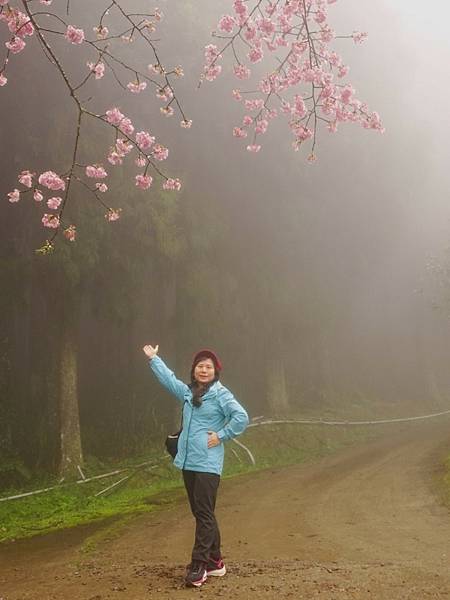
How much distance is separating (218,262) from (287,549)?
30.8ft

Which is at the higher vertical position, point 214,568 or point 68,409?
point 68,409

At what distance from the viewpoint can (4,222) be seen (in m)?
11.8

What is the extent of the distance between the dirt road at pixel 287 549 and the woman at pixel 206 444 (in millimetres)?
230

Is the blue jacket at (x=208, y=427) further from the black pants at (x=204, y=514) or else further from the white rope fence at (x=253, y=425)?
the white rope fence at (x=253, y=425)

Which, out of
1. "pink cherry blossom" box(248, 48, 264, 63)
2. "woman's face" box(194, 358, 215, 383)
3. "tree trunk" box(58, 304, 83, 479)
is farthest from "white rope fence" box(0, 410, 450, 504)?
"pink cherry blossom" box(248, 48, 264, 63)

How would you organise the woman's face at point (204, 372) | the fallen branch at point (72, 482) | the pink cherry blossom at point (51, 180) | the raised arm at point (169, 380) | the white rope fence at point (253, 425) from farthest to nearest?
the white rope fence at point (253, 425) < the fallen branch at point (72, 482) < the pink cherry blossom at point (51, 180) < the raised arm at point (169, 380) < the woman's face at point (204, 372)

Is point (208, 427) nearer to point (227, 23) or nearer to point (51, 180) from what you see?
point (51, 180)

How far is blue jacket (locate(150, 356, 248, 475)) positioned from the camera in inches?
167

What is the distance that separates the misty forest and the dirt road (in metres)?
0.07

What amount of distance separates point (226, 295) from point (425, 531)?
952 cm

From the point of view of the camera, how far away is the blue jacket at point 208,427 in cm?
423

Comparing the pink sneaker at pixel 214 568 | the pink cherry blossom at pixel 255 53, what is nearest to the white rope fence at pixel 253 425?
the pink sneaker at pixel 214 568

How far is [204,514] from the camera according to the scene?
419 centimetres

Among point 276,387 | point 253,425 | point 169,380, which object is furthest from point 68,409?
point 169,380
